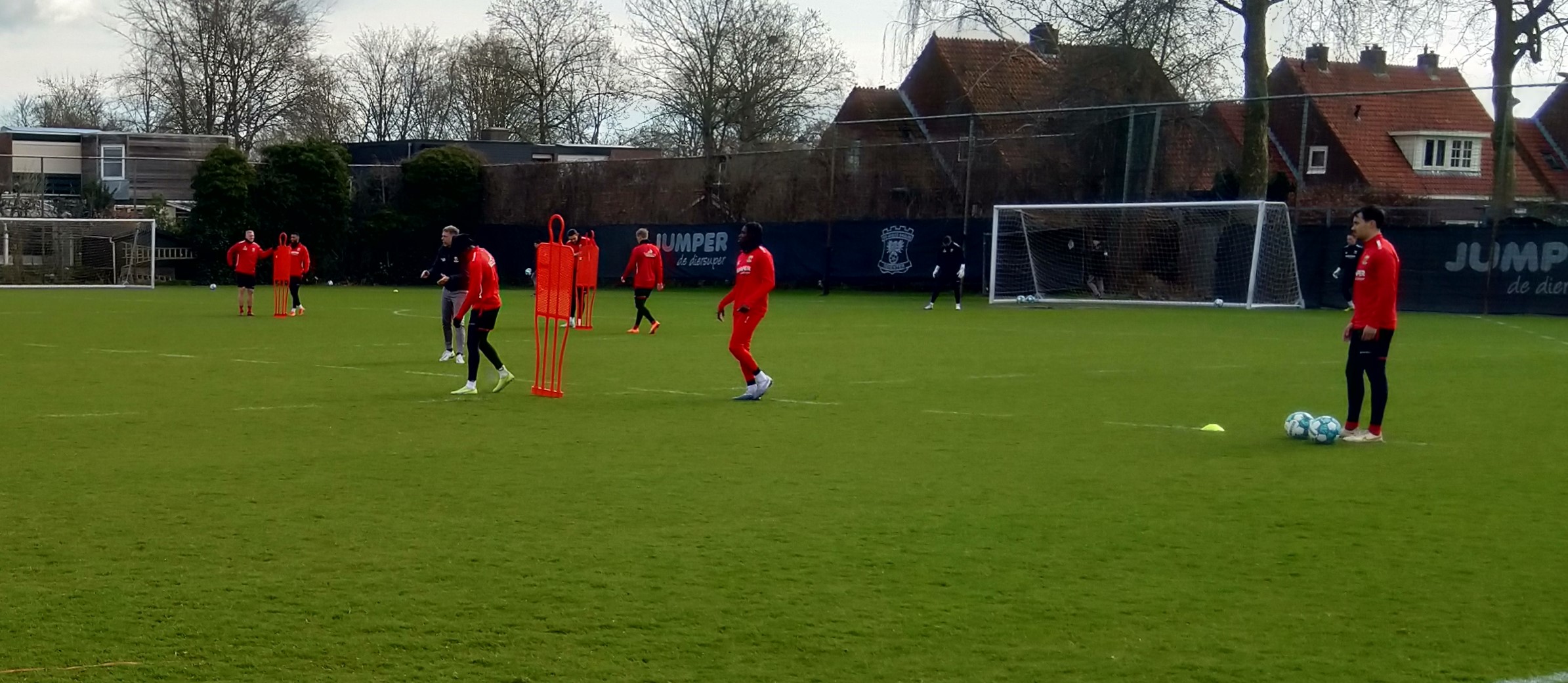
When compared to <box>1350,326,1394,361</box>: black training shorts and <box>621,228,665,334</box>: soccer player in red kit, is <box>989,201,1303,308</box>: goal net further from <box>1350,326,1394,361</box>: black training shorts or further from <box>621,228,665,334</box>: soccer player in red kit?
<box>1350,326,1394,361</box>: black training shorts

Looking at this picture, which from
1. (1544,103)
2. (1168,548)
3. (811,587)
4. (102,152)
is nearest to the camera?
(811,587)

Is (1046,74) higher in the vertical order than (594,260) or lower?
higher

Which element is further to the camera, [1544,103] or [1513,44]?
[1513,44]

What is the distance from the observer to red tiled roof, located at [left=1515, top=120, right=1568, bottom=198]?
99.0 feet

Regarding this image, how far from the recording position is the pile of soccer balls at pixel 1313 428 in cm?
1116

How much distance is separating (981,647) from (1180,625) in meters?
0.88

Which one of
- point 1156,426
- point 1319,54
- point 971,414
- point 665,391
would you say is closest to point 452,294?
point 665,391

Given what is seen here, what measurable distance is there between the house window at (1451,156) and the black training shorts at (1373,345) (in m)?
28.6

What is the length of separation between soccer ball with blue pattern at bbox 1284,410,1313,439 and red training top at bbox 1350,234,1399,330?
770 mm

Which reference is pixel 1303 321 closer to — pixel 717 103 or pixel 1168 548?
pixel 1168 548

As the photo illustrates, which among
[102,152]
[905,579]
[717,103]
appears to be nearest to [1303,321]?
[905,579]

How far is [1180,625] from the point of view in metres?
5.97

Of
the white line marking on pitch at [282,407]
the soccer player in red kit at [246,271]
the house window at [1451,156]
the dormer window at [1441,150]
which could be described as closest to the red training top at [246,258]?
the soccer player in red kit at [246,271]

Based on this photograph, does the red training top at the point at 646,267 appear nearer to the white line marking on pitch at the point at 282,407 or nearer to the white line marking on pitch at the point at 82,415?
the white line marking on pitch at the point at 282,407
